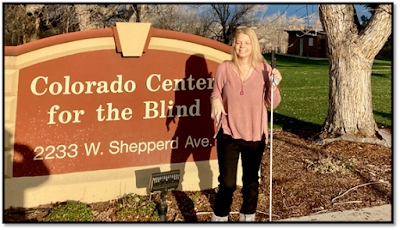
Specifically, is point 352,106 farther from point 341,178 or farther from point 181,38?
point 181,38

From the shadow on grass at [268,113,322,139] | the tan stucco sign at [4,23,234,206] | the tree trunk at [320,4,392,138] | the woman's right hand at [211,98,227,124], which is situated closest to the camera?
the woman's right hand at [211,98,227,124]

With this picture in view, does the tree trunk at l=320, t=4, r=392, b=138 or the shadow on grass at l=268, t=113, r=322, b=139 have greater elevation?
the tree trunk at l=320, t=4, r=392, b=138

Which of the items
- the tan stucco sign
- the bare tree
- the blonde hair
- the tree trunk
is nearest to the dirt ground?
the tan stucco sign

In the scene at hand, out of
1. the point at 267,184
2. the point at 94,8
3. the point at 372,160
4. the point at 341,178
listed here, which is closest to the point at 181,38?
the point at 267,184

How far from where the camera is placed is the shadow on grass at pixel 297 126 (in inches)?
278

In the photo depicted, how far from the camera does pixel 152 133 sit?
4.20 m

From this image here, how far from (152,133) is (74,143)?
86 centimetres

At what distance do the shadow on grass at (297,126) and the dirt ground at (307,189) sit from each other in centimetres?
108

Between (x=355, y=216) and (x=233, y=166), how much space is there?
1568mm

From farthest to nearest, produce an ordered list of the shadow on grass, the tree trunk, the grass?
the shadow on grass < the tree trunk < the grass

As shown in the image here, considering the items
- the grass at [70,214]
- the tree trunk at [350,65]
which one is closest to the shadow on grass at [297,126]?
the tree trunk at [350,65]

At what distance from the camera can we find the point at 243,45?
3.10 m

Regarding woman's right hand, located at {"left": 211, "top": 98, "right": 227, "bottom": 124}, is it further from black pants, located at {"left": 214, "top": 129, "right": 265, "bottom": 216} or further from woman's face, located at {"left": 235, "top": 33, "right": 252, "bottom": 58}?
woman's face, located at {"left": 235, "top": 33, "right": 252, "bottom": 58}

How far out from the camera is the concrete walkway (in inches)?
144
